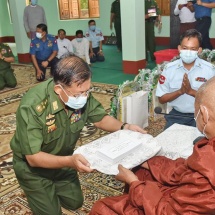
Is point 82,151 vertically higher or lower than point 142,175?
higher

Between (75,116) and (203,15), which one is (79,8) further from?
(75,116)

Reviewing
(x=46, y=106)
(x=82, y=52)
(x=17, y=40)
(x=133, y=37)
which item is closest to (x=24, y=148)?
(x=46, y=106)

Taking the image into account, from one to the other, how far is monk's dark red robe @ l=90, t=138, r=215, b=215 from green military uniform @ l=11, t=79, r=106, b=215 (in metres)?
0.53

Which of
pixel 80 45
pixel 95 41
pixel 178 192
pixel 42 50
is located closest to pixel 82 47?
pixel 80 45

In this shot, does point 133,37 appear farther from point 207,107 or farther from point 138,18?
point 207,107

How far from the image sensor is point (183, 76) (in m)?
2.59

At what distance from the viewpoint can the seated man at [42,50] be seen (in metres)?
6.06

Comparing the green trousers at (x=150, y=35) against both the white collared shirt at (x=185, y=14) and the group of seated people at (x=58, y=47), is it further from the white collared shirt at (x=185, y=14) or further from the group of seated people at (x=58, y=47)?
the white collared shirt at (x=185, y=14)

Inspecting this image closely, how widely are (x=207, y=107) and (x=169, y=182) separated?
1.45 ft

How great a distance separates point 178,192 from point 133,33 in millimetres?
4962

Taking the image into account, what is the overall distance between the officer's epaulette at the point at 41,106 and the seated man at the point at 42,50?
4608 millimetres

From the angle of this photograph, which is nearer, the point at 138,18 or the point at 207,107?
the point at 207,107

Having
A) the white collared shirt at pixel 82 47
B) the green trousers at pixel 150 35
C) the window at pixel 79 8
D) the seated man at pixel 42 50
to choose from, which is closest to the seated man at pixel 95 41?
the white collared shirt at pixel 82 47

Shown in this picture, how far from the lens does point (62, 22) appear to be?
39.1 ft
